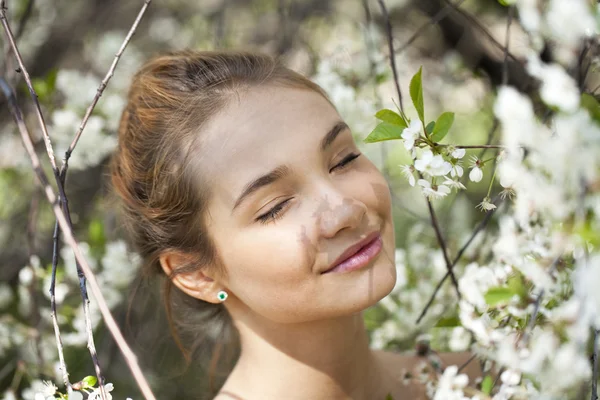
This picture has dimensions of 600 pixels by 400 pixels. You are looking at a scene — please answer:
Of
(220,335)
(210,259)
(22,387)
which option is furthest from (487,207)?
(22,387)

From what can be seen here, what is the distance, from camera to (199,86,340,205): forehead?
1.12 meters

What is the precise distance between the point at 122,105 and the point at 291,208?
0.95m

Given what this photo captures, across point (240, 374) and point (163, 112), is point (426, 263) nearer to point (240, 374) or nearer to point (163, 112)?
point (240, 374)

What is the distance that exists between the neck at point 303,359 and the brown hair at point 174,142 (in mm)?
141

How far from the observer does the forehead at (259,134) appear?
1.12 metres

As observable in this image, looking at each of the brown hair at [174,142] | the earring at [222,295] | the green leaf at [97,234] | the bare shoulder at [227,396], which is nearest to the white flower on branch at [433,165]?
the brown hair at [174,142]

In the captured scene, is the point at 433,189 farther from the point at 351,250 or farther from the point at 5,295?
the point at 5,295

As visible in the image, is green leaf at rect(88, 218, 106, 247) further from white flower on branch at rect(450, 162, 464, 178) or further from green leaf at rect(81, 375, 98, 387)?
white flower on branch at rect(450, 162, 464, 178)

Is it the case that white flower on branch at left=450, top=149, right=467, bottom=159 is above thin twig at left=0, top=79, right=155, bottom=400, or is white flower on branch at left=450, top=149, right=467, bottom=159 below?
above

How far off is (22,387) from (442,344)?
149 centimetres

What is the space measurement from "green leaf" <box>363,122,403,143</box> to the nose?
0.44 ft

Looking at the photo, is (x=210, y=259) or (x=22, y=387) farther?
(x=22, y=387)

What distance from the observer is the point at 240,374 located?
138 centimetres

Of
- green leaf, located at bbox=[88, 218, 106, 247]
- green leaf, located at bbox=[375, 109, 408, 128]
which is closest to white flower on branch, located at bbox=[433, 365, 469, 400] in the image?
green leaf, located at bbox=[375, 109, 408, 128]
